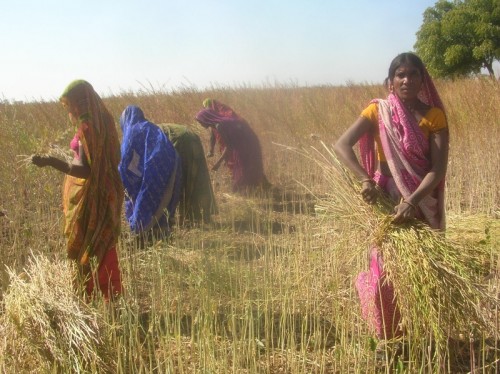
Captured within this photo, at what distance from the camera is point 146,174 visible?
4.02m

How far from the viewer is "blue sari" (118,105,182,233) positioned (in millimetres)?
4000

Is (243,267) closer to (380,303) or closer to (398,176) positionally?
(380,303)

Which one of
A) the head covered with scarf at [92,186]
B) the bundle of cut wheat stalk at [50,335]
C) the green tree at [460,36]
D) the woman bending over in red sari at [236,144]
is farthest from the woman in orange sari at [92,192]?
the green tree at [460,36]

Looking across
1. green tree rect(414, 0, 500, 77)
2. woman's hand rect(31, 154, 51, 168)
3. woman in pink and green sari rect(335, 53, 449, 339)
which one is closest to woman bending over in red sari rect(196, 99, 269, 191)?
woman's hand rect(31, 154, 51, 168)

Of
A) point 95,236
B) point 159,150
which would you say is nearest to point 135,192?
point 159,150

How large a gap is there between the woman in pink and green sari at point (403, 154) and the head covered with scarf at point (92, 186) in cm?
118

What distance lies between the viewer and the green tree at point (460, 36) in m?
19.6

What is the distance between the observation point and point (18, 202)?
4.26m

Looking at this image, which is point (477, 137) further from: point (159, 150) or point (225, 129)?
point (159, 150)

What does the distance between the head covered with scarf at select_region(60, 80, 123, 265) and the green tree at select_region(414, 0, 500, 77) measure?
60.3 feet

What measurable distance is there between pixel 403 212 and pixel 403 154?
0.80 feet

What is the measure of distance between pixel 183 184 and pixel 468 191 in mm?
2594

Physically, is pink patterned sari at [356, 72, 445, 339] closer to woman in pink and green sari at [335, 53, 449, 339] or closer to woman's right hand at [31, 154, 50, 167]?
woman in pink and green sari at [335, 53, 449, 339]

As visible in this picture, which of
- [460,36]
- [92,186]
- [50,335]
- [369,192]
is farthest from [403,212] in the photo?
[460,36]
